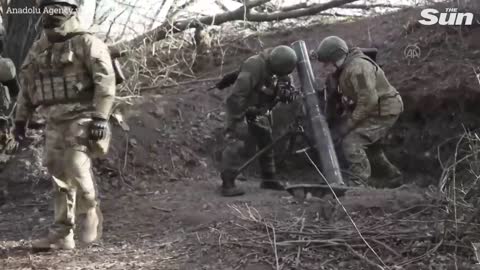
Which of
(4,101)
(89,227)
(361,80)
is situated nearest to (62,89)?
(89,227)

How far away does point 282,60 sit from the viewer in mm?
6188

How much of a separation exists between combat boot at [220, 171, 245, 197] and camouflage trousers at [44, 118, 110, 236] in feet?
6.15

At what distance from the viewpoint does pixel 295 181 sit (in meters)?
8.27

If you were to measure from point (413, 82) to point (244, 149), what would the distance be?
2660mm

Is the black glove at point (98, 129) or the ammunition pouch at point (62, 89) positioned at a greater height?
the ammunition pouch at point (62, 89)

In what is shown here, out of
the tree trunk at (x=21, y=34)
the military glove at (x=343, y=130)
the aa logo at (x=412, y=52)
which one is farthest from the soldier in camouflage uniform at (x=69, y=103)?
the aa logo at (x=412, y=52)

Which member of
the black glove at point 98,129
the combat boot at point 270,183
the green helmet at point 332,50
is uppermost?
the green helmet at point 332,50

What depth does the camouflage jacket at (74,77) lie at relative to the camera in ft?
15.1

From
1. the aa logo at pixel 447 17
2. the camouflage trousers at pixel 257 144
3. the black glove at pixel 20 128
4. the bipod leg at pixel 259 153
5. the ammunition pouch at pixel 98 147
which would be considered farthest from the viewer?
the aa logo at pixel 447 17

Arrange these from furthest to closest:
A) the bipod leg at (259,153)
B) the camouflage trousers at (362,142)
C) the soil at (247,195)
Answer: the bipod leg at (259,153) → the camouflage trousers at (362,142) → the soil at (247,195)

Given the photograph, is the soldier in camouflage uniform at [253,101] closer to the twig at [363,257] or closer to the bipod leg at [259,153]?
the bipod leg at [259,153]

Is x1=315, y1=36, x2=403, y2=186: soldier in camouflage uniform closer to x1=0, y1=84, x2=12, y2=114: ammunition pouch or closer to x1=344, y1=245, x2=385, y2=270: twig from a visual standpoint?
x1=344, y1=245, x2=385, y2=270: twig

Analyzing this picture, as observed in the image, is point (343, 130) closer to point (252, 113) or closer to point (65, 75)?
point (252, 113)

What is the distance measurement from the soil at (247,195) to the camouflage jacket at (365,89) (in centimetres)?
84
